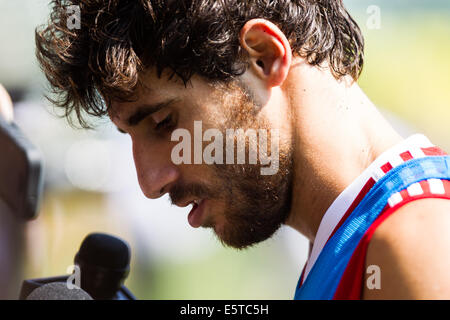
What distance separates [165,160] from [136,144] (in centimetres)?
7

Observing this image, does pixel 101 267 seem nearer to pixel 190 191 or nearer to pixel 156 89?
pixel 190 191

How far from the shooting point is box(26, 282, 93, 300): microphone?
87 cm

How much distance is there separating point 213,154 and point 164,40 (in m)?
0.22

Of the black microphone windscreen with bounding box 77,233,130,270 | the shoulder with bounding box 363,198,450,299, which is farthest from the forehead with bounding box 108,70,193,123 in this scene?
the shoulder with bounding box 363,198,450,299

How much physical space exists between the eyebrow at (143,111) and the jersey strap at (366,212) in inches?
14.5

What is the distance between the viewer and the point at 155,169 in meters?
1.04

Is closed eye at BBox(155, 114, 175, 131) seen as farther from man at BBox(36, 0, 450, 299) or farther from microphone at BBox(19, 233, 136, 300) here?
microphone at BBox(19, 233, 136, 300)

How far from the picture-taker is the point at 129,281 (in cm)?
210

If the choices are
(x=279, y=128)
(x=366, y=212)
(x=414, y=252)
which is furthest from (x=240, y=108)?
(x=414, y=252)

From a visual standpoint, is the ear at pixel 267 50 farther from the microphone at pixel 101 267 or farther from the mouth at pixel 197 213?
the microphone at pixel 101 267

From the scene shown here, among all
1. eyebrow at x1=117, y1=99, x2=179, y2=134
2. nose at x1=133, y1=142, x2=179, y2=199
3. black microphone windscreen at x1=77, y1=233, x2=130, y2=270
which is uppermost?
eyebrow at x1=117, y1=99, x2=179, y2=134

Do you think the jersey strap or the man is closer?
the jersey strap

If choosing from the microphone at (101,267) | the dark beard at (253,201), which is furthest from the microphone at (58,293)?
the dark beard at (253,201)
